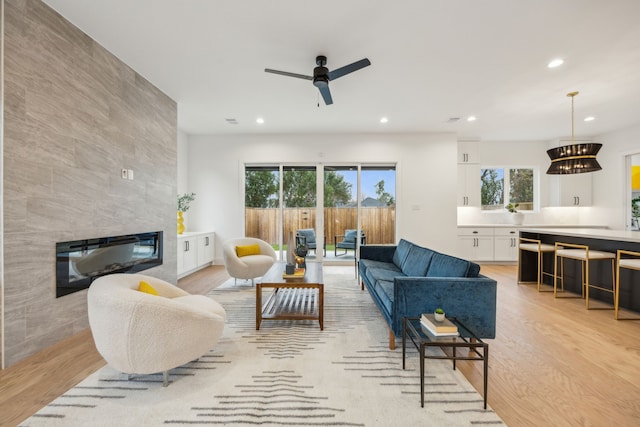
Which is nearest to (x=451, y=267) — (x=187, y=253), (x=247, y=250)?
(x=247, y=250)

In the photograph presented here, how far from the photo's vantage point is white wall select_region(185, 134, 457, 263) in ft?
19.2

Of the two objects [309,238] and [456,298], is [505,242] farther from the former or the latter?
[456,298]

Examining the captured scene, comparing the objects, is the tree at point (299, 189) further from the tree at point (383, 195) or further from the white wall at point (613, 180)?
the white wall at point (613, 180)

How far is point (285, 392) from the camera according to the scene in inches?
70.2

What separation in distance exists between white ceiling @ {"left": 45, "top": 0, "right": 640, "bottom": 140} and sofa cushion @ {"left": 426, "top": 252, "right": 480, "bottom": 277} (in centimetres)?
212

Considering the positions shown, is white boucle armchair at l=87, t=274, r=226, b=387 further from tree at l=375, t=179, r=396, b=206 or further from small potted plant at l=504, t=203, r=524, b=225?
small potted plant at l=504, t=203, r=524, b=225

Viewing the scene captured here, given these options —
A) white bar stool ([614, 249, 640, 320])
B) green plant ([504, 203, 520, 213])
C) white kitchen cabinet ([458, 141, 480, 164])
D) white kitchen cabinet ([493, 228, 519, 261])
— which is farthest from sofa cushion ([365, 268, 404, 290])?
green plant ([504, 203, 520, 213])

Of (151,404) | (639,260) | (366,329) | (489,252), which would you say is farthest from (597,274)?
(151,404)

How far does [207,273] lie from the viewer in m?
5.18

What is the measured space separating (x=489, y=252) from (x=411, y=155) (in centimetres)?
276

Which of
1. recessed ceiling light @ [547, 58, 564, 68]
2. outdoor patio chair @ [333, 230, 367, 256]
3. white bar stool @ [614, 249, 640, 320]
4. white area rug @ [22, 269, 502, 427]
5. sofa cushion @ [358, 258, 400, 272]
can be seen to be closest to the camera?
white area rug @ [22, 269, 502, 427]

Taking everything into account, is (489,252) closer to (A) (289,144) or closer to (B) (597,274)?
(B) (597,274)

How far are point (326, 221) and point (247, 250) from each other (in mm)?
2104

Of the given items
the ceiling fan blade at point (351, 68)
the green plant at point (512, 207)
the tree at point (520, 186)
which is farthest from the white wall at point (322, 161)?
the ceiling fan blade at point (351, 68)
